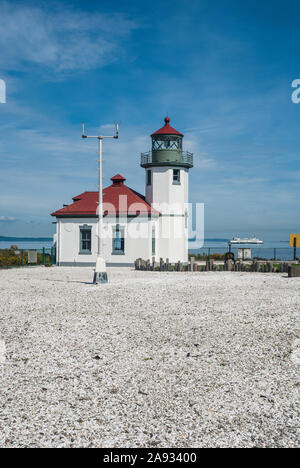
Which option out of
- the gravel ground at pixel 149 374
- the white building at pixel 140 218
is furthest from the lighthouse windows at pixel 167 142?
the gravel ground at pixel 149 374

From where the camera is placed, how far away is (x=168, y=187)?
3042 centimetres

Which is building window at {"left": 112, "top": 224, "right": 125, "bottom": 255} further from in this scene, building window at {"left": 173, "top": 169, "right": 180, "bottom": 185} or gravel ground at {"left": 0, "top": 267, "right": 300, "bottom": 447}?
gravel ground at {"left": 0, "top": 267, "right": 300, "bottom": 447}

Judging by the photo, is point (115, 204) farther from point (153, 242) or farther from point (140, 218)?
point (153, 242)

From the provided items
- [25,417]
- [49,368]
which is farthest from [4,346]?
[25,417]

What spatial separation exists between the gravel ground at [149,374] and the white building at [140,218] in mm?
16223

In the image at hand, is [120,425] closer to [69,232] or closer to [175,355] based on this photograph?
[175,355]

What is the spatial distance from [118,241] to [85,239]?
7.72 feet

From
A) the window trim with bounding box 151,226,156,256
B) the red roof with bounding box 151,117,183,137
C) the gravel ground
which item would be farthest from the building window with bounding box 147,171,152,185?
the gravel ground

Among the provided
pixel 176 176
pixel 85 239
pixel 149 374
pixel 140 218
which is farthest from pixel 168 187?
→ pixel 149 374

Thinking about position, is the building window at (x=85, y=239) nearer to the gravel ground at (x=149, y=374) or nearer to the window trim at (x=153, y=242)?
the window trim at (x=153, y=242)

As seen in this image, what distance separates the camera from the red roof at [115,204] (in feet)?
94.6

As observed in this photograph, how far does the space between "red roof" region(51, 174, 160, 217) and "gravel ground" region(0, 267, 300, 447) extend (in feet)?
54.2

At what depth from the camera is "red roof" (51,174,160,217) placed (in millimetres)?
28844

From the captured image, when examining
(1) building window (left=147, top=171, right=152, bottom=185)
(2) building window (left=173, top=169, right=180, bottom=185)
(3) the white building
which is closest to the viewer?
(3) the white building
